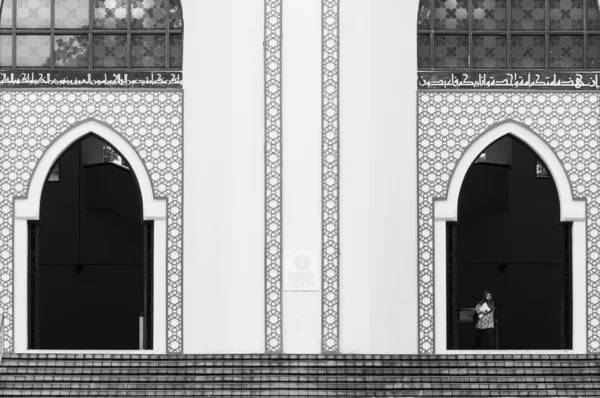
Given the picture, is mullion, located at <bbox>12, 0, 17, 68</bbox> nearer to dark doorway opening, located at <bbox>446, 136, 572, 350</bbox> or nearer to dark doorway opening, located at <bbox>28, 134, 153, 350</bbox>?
dark doorway opening, located at <bbox>28, 134, 153, 350</bbox>

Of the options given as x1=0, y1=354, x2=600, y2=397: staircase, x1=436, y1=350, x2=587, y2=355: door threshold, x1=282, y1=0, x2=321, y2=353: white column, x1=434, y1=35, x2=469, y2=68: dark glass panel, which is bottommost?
x1=0, y1=354, x2=600, y2=397: staircase

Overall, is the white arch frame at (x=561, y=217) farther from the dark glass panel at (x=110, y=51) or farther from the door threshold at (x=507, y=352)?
the dark glass panel at (x=110, y=51)

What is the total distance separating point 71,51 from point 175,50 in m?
0.97

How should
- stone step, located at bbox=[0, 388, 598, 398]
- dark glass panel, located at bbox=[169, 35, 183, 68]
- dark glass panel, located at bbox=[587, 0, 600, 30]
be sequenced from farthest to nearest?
dark glass panel, located at bbox=[587, 0, 600, 30] → dark glass panel, located at bbox=[169, 35, 183, 68] → stone step, located at bbox=[0, 388, 598, 398]

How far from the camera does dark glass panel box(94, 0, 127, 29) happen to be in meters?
10.3

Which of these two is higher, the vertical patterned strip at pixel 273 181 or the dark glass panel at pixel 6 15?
the dark glass panel at pixel 6 15

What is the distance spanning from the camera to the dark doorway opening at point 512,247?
49.0ft

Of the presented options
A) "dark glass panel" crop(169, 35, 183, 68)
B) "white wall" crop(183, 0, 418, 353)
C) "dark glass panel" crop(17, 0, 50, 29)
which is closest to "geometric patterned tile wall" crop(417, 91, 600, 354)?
"white wall" crop(183, 0, 418, 353)

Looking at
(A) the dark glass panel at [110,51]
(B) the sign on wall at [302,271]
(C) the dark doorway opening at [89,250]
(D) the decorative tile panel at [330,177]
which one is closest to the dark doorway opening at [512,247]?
(C) the dark doorway opening at [89,250]

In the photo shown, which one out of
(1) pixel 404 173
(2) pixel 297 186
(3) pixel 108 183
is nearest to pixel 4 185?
(2) pixel 297 186

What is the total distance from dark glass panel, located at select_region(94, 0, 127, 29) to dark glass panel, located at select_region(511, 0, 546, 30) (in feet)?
11.9

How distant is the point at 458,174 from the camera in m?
10.1

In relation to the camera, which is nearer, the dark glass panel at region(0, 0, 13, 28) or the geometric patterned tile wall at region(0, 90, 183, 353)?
the geometric patterned tile wall at region(0, 90, 183, 353)

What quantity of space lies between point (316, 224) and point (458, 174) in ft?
4.57
